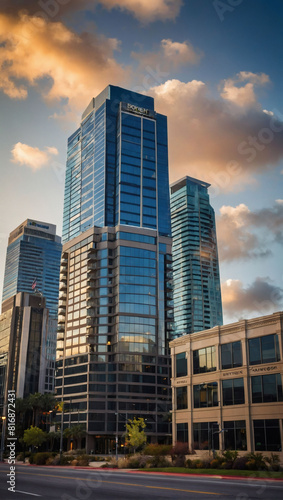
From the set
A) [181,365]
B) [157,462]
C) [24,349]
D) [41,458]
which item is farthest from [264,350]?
[24,349]

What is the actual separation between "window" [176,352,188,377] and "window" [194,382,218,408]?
346cm

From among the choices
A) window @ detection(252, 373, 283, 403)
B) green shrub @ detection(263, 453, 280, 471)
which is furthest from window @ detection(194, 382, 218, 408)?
green shrub @ detection(263, 453, 280, 471)

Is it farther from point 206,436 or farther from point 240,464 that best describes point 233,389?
point 240,464

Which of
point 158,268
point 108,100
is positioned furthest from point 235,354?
point 108,100

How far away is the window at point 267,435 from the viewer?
51.9 metres

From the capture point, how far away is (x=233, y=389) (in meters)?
58.2

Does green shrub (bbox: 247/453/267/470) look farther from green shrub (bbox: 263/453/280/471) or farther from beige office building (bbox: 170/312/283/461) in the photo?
beige office building (bbox: 170/312/283/461)

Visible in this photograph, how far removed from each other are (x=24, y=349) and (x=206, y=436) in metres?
114

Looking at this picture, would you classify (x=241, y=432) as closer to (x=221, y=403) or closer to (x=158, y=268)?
(x=221, y=403)

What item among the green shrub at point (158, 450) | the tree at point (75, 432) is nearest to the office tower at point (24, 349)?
the tree at point (75, 432)

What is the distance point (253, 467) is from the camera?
43.2 m

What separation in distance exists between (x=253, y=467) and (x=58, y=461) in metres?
32.4

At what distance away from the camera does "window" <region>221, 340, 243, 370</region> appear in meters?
58.3

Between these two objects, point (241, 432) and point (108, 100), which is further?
point (108, 100)
